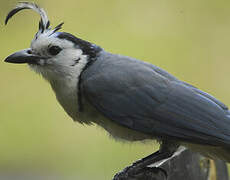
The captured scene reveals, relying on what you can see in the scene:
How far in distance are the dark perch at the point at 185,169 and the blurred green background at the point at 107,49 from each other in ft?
6.12

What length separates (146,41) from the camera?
6312 mm

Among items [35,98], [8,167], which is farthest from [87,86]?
[35,98]

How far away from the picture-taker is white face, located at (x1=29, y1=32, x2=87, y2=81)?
131 inches

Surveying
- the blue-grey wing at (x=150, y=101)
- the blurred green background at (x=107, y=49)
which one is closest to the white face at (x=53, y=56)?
the blue-grey wing at (x=150, y=101)

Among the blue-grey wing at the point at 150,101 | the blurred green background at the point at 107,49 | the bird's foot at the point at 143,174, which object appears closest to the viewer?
the bird's foot at the point at 143,174

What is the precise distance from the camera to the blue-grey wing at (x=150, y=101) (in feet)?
10.4

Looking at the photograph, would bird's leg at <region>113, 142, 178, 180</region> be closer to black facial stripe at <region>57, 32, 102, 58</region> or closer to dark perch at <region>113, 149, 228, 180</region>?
dark perch at <region>113, 149, 228, 180</region>

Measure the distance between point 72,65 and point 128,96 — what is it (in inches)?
13.7

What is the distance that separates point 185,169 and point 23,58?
1024 millimetres

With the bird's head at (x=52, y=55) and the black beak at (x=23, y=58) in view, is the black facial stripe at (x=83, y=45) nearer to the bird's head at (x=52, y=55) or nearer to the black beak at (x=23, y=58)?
the bird's head at (x=52, y=55)

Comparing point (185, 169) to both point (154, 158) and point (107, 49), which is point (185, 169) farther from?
point (107, 49)

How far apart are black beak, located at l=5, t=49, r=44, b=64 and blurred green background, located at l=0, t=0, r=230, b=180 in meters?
1.95

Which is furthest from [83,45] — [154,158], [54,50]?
[154,158]

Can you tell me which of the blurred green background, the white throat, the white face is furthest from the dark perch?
the blurred green background
